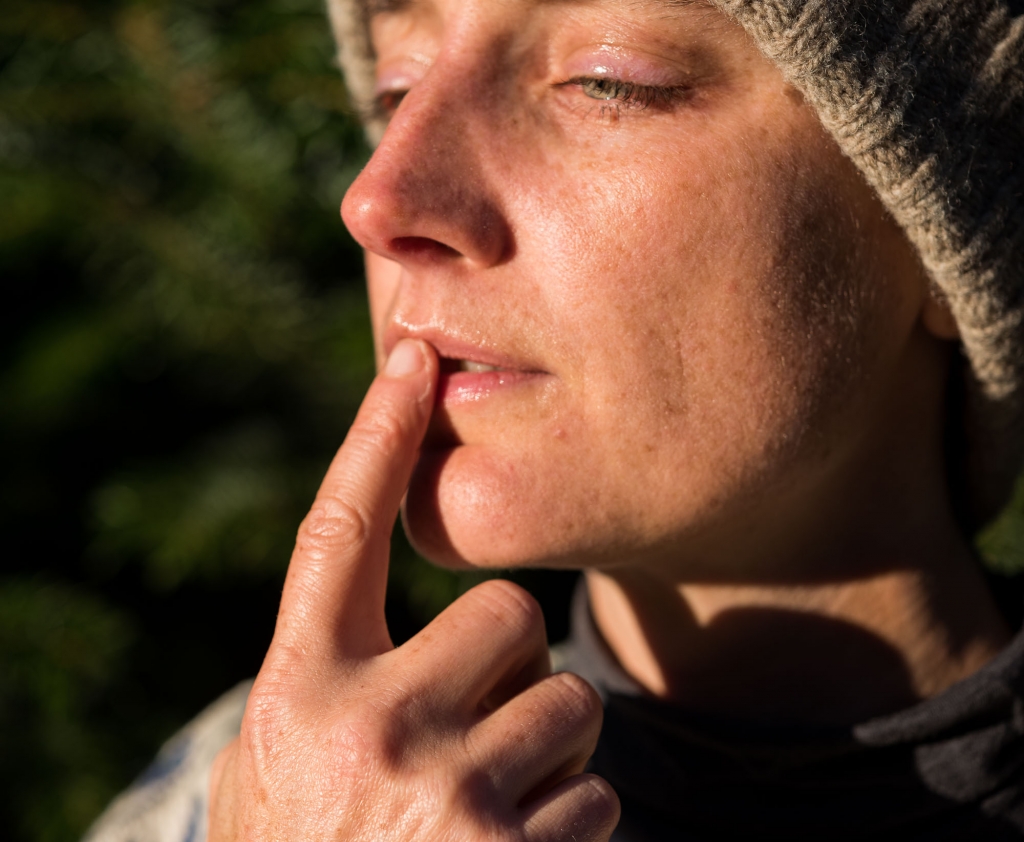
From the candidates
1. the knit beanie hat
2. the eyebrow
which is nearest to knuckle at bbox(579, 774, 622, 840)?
the knit beanie hat

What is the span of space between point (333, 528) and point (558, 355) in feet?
1.30

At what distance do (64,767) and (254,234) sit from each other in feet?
4.92

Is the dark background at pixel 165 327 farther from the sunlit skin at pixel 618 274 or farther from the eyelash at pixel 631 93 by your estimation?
the eyelash at pixel 631 93

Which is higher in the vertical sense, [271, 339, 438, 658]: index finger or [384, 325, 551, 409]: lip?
[384, 325, 551, 409]: lip

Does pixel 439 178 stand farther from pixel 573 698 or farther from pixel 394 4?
pixel 573 698

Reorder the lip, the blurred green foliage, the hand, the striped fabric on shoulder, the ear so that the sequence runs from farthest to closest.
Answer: the blurred green foliage
the striped fabric on shoulder
the ear
the lip
the hand

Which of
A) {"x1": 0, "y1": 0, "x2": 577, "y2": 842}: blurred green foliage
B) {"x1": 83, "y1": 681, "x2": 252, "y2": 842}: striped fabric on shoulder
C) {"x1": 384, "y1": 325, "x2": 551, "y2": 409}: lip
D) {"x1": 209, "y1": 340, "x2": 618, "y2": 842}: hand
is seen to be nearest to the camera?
{"x1": 209, "y1": 340, "x2": 618, "y2": 842}: hand

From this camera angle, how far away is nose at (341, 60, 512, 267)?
1.31m

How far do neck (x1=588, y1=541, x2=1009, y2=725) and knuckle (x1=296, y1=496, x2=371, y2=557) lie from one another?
57 cm

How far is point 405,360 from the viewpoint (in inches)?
55.7

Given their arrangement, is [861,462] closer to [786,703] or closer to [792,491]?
[792,491]

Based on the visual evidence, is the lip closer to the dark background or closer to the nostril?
the nostril

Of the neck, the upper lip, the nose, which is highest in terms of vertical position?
the nose

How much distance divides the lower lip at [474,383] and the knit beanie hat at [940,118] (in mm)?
545
